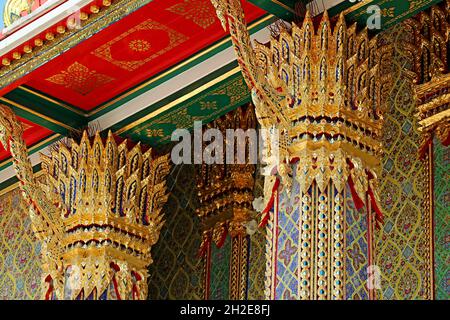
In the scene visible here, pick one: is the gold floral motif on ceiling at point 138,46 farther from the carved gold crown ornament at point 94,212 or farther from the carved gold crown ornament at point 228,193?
the carved gold crown ornament at point 228,193

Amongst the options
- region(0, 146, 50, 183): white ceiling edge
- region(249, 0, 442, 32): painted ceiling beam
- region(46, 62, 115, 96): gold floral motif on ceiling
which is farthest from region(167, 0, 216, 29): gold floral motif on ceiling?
region(0, 146, 50, 183): white ceiling edge

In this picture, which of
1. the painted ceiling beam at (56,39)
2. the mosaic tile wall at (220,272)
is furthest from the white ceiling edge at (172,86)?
the mosaic tile wall at (220,272)

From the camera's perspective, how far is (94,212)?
29.1ft

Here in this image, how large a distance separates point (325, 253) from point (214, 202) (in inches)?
86.2

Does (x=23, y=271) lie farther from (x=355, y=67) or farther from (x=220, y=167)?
(x=355, y=67)

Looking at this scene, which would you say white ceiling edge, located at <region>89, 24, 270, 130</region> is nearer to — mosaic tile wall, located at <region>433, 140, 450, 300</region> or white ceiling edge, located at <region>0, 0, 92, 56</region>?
white ceiling edge, located at <region>0, 0, 92, 56</region>

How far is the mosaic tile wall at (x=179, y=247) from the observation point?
9500 mm

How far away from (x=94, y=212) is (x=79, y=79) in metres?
0.78

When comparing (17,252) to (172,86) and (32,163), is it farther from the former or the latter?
(172,86)

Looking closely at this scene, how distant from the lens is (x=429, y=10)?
26.8 feet

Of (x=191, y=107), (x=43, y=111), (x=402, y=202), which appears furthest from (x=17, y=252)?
(x=402, y=202)

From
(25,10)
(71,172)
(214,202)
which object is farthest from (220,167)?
(25,10)

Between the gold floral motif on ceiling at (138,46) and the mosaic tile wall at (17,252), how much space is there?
1.94 metres

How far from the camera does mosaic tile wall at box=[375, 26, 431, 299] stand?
836 centimetres
